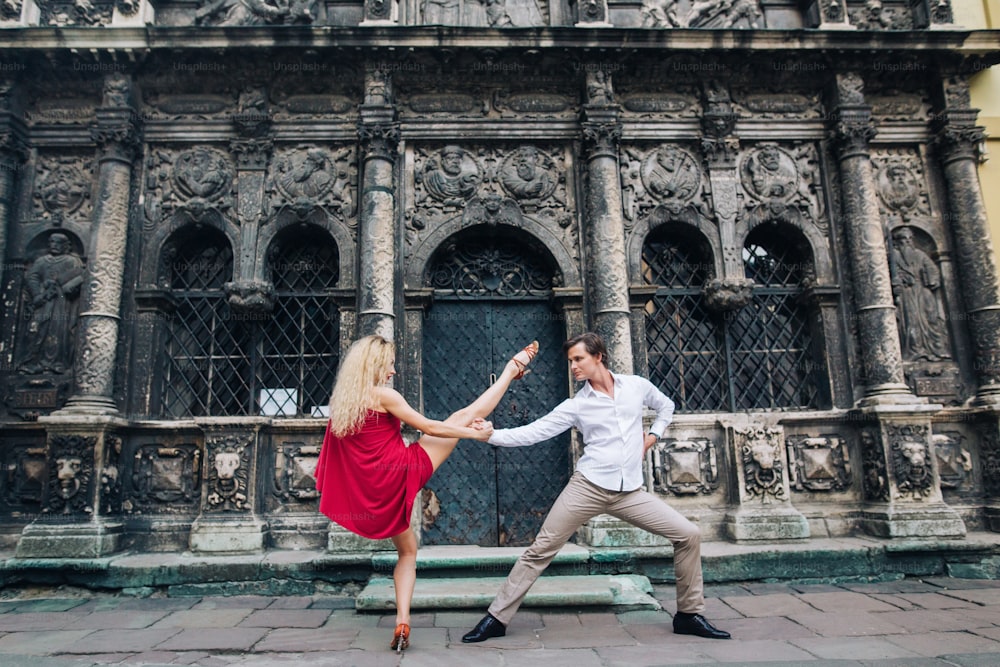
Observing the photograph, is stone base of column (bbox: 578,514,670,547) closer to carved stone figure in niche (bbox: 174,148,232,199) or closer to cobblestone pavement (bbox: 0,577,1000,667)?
cobblestone pavement (bbox: 0,577,1000,667)

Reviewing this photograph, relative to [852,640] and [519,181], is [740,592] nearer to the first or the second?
[852,640]

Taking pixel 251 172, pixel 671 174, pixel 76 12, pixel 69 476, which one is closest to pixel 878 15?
pixel 671 174

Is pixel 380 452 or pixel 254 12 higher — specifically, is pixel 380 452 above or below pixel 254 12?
below

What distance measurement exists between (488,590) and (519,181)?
4.64 meters

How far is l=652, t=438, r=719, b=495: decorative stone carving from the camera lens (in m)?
6.91

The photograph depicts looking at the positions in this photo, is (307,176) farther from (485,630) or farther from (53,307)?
(485,630)

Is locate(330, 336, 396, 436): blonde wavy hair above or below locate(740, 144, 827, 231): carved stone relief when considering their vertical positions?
below

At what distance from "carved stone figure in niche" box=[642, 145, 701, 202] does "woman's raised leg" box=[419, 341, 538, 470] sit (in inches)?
175

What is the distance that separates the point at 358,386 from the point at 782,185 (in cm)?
628

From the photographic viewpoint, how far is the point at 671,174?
7785 millimetres

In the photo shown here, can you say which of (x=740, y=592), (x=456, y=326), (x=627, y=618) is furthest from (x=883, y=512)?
(x=456, y=326)

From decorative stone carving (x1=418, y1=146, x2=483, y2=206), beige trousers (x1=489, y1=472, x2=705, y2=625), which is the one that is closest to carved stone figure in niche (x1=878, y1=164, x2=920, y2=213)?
decorative stone carving (x1=418, y1=146, x2=483, y2=206)

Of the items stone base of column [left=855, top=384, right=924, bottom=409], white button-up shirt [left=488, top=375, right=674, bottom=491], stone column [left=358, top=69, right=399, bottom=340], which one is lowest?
A: white button-up shirt [left=488, top=375, right=674, bottom=491]

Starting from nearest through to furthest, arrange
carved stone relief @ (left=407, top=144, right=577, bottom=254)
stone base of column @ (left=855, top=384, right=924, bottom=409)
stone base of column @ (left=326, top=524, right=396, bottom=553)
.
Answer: stone base of column @ (left=326, top=524, right=396, bottom=553) < stone base of column @ (left=855, top=384, right=924, bottom=409) < carved stone relief @ (left=407, top=144, right=577, bottom=254)
